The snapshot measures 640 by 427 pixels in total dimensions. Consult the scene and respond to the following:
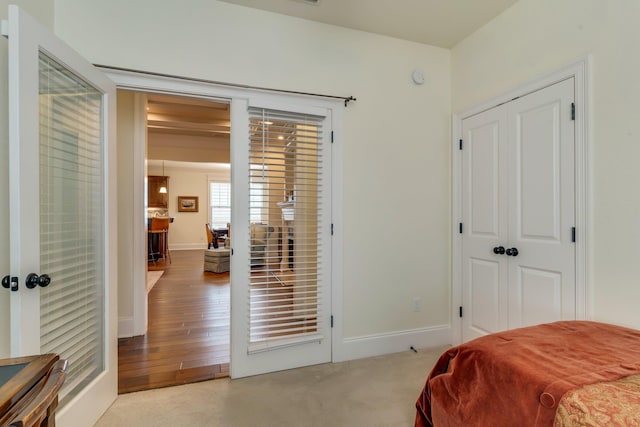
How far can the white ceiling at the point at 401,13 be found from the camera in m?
2.33

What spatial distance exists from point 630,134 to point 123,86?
3182mm

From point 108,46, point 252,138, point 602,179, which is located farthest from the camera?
point 252,138

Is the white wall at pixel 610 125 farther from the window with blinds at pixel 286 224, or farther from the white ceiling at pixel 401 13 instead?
the window with blinds at pixel 286 224

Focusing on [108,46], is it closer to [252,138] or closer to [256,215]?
[252,138]

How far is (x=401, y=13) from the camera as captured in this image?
2.46 meters

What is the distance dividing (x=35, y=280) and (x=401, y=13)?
295 centimetres

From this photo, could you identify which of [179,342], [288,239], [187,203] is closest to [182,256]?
[187,203]

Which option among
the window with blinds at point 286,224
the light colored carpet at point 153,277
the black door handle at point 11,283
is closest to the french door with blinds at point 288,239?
the window with blinds at point 286,224

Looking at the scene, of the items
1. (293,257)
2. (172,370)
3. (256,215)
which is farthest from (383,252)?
(172,370)

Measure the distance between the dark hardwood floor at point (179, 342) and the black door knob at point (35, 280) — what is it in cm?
118

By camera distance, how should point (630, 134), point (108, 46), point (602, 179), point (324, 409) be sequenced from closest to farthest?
point (630, 134)
point (602, 179)
point (324, 409)
point (108, 46)

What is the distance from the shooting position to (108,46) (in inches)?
82.3

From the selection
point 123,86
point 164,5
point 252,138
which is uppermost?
point 164,5

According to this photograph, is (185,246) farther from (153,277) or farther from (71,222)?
(71,222)
